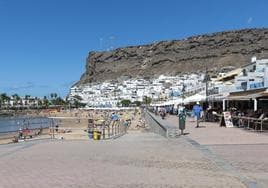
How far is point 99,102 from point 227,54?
5229 centimetres

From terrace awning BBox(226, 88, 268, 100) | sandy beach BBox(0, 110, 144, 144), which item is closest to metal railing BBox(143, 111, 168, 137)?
sandy beach BBox(0, 110, 144, 144)

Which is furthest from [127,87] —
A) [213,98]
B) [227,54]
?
[213,98]

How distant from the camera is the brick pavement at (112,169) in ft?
27.7

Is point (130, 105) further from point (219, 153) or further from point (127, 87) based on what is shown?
point (219, 153)

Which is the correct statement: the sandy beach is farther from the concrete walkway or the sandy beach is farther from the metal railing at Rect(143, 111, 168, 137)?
the concrete walkway

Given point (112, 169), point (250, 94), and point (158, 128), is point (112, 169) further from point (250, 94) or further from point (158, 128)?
point (250, 94)

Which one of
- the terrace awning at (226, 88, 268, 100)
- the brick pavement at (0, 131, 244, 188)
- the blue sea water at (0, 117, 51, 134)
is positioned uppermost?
the terrace awning at (226, 88, 268, 100)

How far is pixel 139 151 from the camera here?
1364cm

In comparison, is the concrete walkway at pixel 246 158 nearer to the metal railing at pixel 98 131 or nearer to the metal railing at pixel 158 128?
the metal railing at pixel 158 128

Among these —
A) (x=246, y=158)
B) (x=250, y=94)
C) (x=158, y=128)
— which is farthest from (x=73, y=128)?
(x=246, y=158)

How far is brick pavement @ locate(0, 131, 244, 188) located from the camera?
843 cm

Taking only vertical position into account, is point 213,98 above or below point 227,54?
below

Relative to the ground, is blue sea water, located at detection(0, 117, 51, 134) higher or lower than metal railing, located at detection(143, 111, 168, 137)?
lower

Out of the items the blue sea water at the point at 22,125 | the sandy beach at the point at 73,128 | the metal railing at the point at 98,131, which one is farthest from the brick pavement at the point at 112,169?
the blue sea water at the point at 22,125
